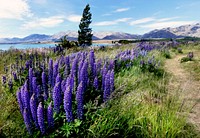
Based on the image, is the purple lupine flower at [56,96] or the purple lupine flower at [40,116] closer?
the purple lupine flower at [40,116]

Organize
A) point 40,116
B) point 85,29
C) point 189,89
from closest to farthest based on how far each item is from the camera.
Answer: point 40,116 < point 189,89 < point 85,29

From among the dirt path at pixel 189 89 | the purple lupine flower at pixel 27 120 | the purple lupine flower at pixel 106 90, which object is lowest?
the dirt path at pixel 189 89

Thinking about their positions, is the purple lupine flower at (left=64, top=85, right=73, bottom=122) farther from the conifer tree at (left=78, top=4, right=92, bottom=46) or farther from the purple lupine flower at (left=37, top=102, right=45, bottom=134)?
the conifer tree at (left=78, top=4, right=92, bottom=46)

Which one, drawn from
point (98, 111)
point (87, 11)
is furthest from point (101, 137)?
point (87, 11)

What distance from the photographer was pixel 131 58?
10555 mm

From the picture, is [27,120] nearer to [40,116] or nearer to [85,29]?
[40,116]

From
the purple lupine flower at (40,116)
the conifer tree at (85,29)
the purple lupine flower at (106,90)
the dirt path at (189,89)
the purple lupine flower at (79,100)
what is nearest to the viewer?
the purple lupine flower at (40,116)

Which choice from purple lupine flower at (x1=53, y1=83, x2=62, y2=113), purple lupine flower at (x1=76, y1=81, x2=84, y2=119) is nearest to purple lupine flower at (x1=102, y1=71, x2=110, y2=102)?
purple lupine flower at (x1=76, y1=81, x2=84, y2=119)

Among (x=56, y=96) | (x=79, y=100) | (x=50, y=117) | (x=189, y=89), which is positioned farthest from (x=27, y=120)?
(x=189, y=89)

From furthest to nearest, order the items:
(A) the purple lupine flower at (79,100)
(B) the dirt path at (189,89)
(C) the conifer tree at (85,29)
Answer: (C) the conifer tree at (85,29)
(B) the dirt path at (189,89)
(A) the purple lupine flower at (79,100)

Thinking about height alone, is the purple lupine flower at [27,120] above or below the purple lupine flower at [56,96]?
below

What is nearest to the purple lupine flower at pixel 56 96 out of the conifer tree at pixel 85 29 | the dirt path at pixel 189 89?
the dirt path at pixel 189 89

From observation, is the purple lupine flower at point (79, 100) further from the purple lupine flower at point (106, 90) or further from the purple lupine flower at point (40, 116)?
the purple lupine flower at point (106, 90)

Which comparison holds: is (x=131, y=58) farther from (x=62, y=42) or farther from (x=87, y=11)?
(x=87, y=11)
